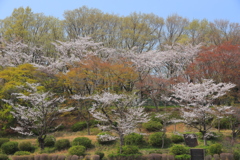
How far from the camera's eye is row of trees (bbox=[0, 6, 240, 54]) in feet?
91.8

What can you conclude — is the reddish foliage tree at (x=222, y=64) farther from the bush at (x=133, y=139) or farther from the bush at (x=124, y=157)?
the bush at (x=124, y=157)

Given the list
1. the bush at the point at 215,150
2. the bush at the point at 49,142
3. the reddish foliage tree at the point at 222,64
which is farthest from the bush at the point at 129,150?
the reddish foliage tree at the point at 222,64

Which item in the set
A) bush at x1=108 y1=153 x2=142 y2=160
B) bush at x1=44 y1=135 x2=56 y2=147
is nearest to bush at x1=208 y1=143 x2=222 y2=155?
bush at x1=108 y1=153 x2=142 y2=160

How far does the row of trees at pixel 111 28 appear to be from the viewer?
28.0 metres

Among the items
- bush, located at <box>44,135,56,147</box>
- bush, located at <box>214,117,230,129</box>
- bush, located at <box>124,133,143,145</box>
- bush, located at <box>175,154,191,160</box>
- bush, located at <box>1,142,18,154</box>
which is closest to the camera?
bush, located at <box>175,154,191,160</box>

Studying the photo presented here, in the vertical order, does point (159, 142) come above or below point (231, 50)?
below

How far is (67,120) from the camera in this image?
2322 centimetres

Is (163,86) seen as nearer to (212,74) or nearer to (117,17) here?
(212,74)

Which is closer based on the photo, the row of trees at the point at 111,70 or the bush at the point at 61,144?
the row of trees at the point at 111,70

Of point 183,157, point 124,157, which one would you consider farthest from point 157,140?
point 124,157

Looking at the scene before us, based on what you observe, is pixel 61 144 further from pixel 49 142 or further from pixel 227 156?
pixel 227 156

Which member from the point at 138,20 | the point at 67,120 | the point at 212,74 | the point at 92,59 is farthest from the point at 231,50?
the point at 67,120

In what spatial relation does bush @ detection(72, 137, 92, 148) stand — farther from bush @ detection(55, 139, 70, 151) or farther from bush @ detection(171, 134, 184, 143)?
bush @ detection(171, 134, 184, 143)

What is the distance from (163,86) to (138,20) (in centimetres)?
1203
